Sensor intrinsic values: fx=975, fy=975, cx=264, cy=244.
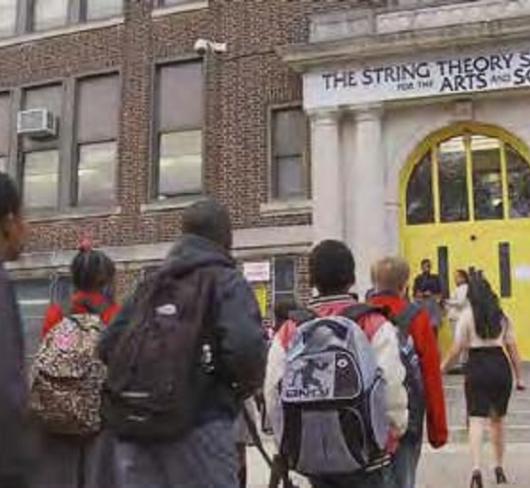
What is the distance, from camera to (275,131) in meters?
16.4

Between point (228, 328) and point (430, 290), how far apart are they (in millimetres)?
10500

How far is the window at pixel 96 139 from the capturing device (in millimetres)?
18016

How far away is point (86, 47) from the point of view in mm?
18484

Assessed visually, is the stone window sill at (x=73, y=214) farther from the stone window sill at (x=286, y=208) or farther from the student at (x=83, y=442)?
the student at (x=83, y=442)

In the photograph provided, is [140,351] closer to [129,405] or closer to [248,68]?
[129,405]

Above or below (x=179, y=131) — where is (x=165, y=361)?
below

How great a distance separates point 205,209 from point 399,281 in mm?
1671

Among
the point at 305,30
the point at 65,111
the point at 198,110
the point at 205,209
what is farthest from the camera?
the point at 65,111

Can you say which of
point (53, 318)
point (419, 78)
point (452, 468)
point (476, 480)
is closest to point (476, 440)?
point (476, 480)

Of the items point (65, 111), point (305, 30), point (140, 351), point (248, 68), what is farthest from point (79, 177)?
point (140, 351)

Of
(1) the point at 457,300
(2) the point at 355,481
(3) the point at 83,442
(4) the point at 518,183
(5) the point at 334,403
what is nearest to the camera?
(5) the point at 334,403

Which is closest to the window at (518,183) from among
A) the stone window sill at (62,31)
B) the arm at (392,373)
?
the stone window sill at (62,31)

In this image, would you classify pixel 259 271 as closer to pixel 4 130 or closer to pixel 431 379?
pixel 4 130

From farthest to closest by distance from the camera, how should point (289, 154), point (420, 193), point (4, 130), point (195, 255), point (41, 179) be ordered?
point (4, 130), point (41, 179), point (289, 154), point (420, 193), point (195, 255)
